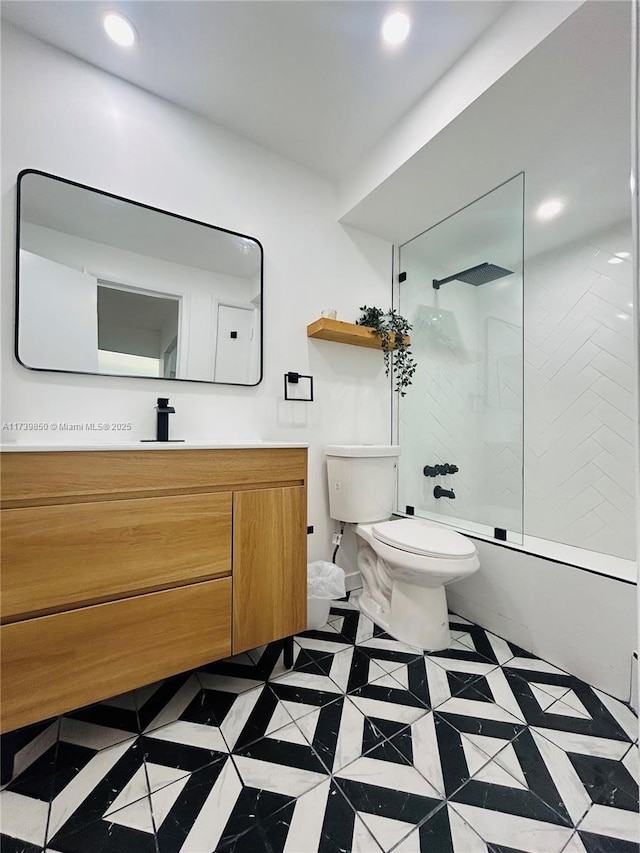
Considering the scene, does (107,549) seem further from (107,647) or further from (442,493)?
(442,493)

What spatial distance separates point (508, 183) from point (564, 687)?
2.19 metres

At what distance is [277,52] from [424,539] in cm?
206

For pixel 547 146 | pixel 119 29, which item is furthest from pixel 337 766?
pixel 119 29

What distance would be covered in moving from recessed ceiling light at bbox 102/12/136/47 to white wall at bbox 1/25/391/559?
18cm

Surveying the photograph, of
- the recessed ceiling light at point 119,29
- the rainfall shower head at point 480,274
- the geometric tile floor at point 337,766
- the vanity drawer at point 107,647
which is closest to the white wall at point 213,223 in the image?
the recessed ceiling light at point 119,29

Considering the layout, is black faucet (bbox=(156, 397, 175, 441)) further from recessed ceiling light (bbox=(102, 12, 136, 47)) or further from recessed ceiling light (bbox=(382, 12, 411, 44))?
recessed ceiling light (bbox=(382, 12, 411, 44))

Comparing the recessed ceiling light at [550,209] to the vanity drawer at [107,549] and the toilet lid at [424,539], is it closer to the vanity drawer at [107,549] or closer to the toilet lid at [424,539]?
the toilet lid at [424,539]

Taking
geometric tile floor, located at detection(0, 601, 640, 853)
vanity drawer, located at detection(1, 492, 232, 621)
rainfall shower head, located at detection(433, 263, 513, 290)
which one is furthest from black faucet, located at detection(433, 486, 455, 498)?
vanity drawer, located at detection(1, 492, 232, 621)

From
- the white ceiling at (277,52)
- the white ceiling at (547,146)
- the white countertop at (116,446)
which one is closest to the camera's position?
the white countertop at (116,446)

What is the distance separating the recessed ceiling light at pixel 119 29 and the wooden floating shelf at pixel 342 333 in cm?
128

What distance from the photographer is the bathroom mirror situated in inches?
53.6

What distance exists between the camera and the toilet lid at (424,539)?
4.95 feet

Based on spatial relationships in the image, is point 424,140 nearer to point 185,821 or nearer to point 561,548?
point 561,548

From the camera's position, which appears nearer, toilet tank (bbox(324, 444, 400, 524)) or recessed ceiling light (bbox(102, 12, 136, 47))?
recessed ceiling light (bbox(102, 12, 136, 47))
